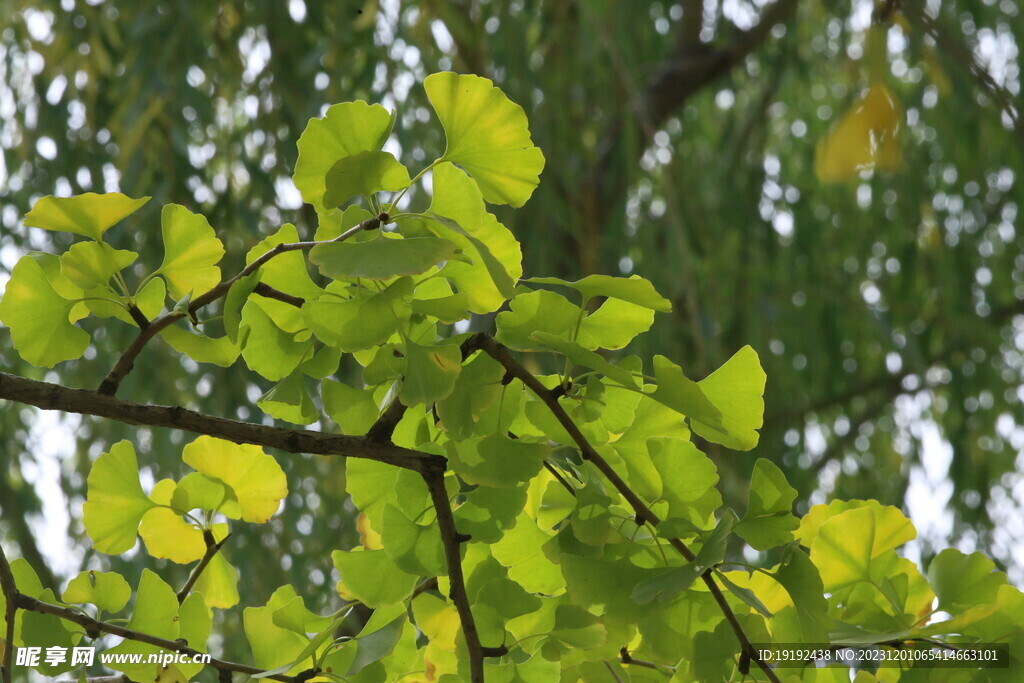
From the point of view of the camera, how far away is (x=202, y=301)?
0.30 meters

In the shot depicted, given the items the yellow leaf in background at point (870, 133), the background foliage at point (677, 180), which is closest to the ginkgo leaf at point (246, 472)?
the yellow leaf in background at point (870, 133)

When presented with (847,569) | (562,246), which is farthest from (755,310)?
(847,569)

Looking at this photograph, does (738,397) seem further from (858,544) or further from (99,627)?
(99,627)

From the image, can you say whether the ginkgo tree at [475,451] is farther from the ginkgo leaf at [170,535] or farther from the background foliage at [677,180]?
the background foliage at [677,180]

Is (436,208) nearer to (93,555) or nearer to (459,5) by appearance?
(459,5)

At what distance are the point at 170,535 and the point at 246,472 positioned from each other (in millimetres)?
45

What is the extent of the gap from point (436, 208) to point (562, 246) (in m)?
0.88

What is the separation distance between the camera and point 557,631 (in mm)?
308

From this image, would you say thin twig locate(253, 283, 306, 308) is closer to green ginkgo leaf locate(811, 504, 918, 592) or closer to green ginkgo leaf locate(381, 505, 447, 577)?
green ginkgo leaf locate(381, 505, 447, 577)

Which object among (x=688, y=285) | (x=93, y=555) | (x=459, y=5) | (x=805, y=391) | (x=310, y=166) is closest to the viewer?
(x=310, y=166)

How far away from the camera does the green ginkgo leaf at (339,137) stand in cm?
29

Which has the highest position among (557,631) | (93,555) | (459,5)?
(459,5)

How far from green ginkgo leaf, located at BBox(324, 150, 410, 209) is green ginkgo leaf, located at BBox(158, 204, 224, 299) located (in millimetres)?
72

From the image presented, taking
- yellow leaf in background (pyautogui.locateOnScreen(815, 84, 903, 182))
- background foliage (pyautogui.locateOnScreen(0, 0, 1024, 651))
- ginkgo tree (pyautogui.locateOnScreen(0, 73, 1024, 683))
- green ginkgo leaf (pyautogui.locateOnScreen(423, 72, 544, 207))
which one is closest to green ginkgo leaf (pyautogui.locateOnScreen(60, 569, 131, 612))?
ginkgo tree (pyautogui.locateOnScreen(0, 73, 1024, 683))
